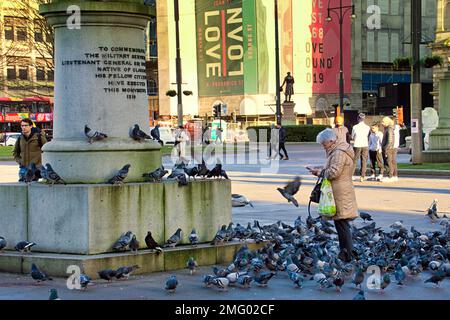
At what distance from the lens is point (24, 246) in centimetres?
920

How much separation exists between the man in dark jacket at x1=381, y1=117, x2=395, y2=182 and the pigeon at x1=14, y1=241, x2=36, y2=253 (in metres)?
15.2

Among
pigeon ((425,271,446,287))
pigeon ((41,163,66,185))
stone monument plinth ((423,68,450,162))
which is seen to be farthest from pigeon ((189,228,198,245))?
stone monument plinth ((423,68,450,162))

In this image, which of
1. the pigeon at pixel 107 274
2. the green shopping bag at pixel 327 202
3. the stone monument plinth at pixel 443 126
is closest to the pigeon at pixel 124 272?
the pigeon at pixel 107 274

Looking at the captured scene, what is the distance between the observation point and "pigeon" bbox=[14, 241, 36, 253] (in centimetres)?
920

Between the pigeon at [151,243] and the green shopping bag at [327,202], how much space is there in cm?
184

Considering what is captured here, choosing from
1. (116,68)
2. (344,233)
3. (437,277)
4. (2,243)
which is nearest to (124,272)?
(2,243)

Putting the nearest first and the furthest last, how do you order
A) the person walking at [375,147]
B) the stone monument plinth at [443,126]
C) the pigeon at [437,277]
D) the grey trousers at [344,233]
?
the pigeon at [437,277] < the grey trousers at [344,233] < the person walking at [375,147] < the stone monument plinth at [443,126]

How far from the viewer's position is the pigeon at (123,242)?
901cm

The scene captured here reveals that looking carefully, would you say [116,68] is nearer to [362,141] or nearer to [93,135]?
[93,135]

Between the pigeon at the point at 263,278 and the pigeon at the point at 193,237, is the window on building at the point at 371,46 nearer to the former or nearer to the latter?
the pigeon at the point at 193,237

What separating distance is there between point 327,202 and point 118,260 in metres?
2.39

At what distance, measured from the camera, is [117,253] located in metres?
9.09

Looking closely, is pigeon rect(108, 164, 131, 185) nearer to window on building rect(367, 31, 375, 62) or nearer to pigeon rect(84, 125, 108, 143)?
pigeon rect(84, 125, 108, 143)
